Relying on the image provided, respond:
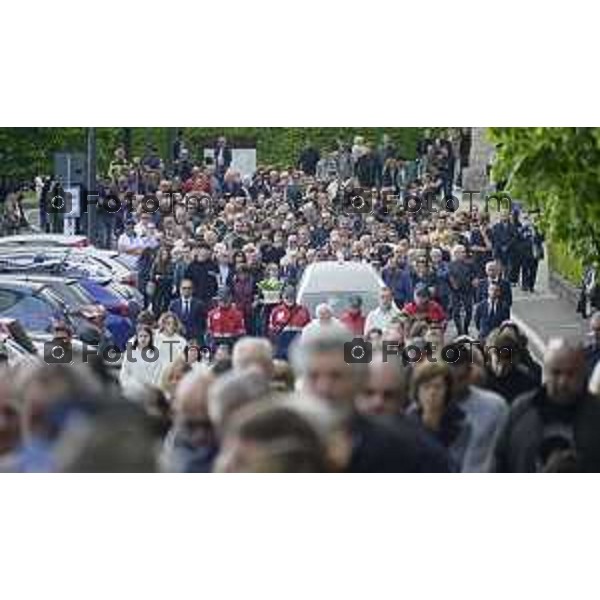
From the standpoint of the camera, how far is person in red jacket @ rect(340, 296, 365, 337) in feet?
39.3

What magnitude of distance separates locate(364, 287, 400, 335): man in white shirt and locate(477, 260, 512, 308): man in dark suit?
1.42 ft

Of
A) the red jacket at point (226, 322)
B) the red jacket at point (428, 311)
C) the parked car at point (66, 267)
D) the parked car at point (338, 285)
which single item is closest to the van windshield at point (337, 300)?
the parked car at point (338, 285)

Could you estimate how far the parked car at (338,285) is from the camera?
12.1 meters

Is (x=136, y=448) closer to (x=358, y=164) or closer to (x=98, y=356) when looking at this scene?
(x=98, y=356)

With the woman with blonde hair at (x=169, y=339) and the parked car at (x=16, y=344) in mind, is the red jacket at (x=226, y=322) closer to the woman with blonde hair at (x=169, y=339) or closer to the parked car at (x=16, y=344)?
the woman with blonde hair at (x=169, y=339)

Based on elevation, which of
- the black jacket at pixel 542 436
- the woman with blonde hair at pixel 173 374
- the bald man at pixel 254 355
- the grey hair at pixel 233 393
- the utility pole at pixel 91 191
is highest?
the utility pole at pixel 91 191

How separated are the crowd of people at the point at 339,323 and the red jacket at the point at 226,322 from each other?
0.01m

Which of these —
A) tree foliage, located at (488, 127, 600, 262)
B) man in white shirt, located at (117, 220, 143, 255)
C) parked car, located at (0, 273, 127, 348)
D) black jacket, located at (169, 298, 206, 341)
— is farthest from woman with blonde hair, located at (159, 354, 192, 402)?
tree foliage, located at (488, 127, 600, 262)

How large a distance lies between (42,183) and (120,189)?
0.41 metres

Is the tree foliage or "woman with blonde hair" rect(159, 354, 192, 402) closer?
"woman with blonde hair" rect(159, 354, 192, 402)

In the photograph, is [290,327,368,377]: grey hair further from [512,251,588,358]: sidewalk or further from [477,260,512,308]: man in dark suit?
[512,251,588,358]: sidewalk

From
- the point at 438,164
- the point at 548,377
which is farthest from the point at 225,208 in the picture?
the point at 548,377

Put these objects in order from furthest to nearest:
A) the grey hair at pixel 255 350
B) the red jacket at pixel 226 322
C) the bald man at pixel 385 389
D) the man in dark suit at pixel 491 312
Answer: the man in dark suit at pixel 491 312, the red jacket at pixel 226 322, the grey hair at pixel 255 350, the bald man at pixel 385 389

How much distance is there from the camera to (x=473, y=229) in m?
12.4
